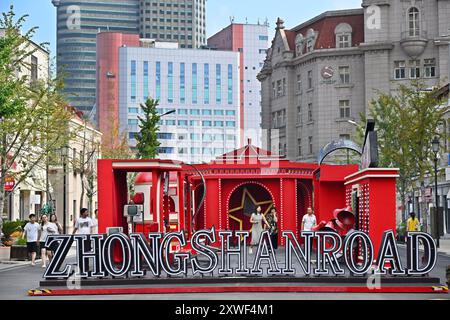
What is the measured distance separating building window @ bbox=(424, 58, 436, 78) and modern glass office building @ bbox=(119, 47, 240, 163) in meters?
33.9

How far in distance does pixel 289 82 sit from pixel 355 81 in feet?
25.8

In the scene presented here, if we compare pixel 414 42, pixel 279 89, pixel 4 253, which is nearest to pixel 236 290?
pixel 4 253

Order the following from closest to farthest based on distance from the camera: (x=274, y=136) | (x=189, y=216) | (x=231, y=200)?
1. (x=189, y=216)
2. (x=231, y=200)
3. (x=274, y=136)

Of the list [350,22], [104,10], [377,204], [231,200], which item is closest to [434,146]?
[231,200]

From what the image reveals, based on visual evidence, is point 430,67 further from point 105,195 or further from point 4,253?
point 105,195

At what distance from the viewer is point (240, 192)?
3809 cm

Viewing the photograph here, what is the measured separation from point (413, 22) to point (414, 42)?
6.33 ft

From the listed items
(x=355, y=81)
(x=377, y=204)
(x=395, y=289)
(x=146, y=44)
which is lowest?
(x=395, y=289)

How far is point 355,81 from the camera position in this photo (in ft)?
233

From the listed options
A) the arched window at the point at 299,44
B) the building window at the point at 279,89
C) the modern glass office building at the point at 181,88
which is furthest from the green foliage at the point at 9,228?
the modern glass office building at the point at 181,88

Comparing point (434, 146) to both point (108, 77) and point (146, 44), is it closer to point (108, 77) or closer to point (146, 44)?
point (146, 44)

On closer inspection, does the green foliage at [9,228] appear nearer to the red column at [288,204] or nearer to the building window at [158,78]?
the red column at [288,204]

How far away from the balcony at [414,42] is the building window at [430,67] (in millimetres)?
973

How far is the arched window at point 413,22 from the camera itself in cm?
6806
